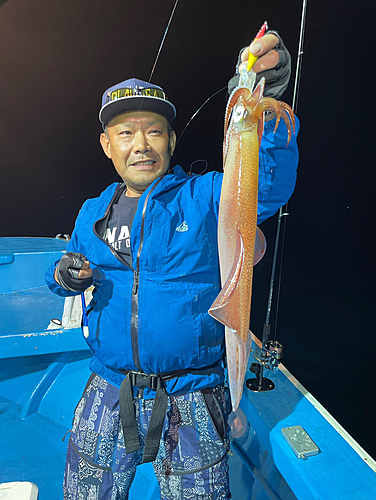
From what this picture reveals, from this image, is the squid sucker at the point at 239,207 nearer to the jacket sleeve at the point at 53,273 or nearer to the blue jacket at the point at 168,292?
the blue jacket at the point at 168,292

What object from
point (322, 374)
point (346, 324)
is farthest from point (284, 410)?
point (346, 324)

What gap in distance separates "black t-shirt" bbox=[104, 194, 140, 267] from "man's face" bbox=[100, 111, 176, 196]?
0.13 metres

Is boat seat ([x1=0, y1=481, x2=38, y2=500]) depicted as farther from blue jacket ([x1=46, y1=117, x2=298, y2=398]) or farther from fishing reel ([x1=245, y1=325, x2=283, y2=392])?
fishing reel ([x1=245, y1=325, x2=283, y2=392])

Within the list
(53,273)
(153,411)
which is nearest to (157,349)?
(153,411)

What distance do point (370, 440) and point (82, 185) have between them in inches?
1101

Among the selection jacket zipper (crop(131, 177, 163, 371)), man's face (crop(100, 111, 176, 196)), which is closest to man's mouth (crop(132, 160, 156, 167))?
man's face (crop(100, 111, 176, 196))

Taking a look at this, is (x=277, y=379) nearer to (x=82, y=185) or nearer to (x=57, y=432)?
(x=57, y=432)

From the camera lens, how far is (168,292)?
1.54 m

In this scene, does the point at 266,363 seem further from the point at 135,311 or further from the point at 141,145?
the point at 141,145

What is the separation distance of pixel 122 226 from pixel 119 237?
81 millimetres

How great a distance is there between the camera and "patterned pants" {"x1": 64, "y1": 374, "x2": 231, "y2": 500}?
1522 mm

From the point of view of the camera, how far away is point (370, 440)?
6.39 m

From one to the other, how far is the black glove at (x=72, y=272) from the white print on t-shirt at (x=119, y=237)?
19 cm

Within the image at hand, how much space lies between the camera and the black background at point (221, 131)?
1213 cm
